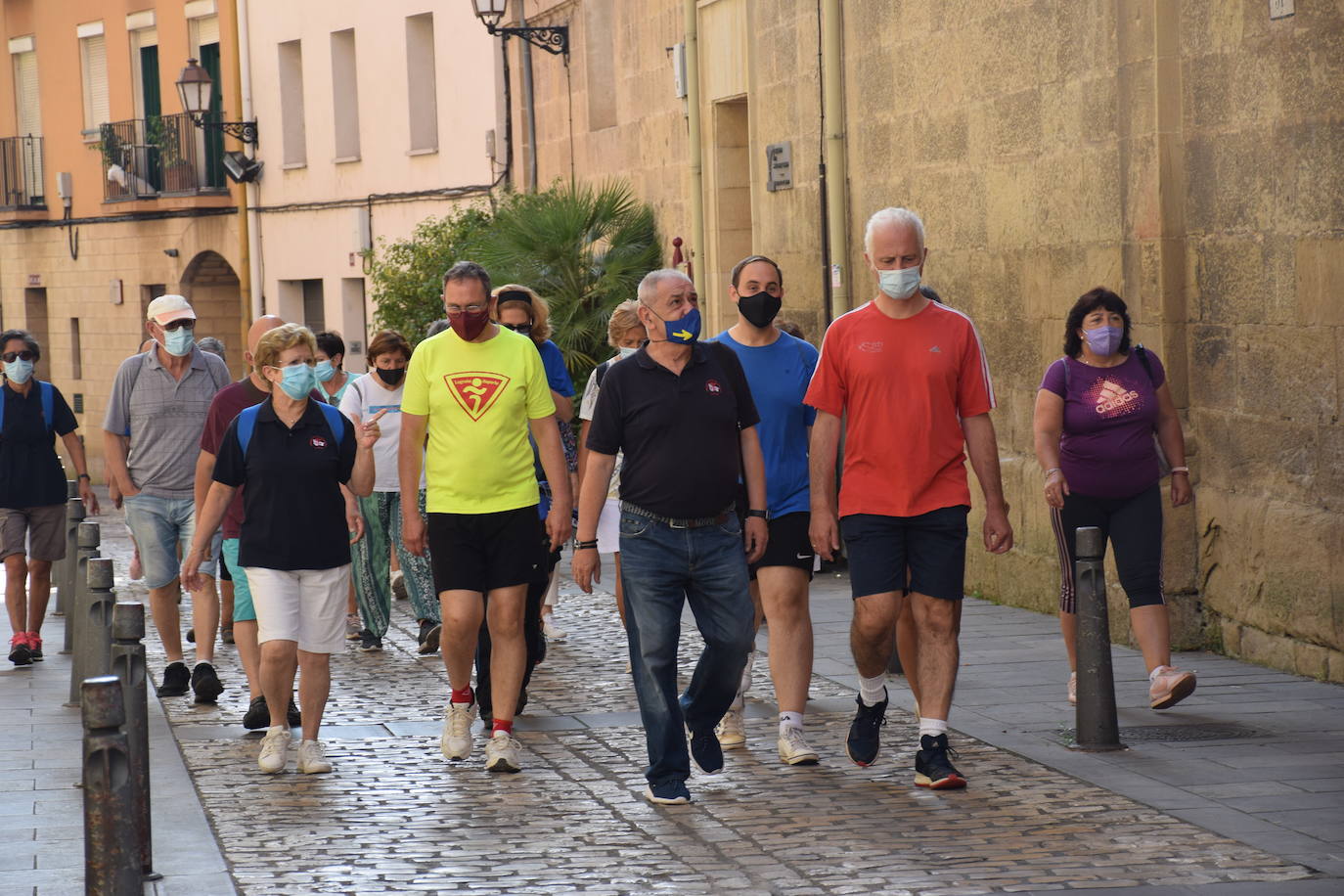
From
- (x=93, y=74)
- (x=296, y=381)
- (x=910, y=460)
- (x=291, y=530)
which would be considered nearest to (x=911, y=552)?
(x=910, y=460)

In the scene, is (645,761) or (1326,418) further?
(1326,418)

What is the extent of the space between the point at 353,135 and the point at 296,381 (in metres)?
20.0

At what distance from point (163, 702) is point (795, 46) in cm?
704

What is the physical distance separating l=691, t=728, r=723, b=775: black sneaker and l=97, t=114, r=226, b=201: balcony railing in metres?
24.6

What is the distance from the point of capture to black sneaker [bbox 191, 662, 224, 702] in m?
9.35

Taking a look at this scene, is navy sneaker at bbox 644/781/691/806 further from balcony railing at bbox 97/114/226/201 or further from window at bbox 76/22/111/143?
window at bbox 76/22/111/143

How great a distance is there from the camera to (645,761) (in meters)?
7.67

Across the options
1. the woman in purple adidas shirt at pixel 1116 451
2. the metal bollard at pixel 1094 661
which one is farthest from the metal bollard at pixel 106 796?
the woman in purple adidas shirt at pixel 1116 451

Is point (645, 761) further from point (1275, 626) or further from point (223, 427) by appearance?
point (1275, 626)

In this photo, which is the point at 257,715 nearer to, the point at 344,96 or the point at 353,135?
the point at 353,135

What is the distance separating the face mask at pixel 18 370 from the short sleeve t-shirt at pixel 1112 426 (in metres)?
5.82

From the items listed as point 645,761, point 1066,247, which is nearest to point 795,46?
point 1066,247

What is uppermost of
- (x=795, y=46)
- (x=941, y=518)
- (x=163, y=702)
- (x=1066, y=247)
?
(x=795, y=46)

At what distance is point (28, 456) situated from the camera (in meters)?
11.2
